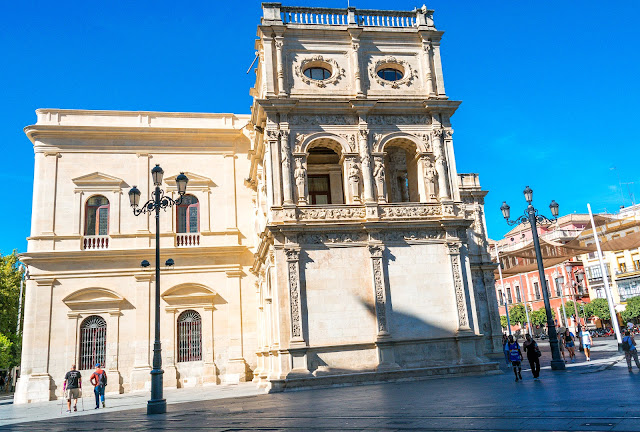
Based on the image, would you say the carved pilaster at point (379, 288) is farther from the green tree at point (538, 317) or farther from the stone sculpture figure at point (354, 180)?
the green tree at point (538, 317)

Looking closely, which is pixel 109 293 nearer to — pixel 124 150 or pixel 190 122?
pixel 124 150

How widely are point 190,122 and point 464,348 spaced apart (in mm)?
18706

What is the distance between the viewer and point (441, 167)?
2206cm

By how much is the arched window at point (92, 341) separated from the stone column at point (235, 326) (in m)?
6.02

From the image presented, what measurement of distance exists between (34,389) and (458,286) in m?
19.5

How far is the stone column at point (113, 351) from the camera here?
80.9 feet

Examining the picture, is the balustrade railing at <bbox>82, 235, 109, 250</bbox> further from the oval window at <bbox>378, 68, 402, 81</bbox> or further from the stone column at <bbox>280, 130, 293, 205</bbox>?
the oval window at <bbox>378, 68, 402, 81</bbox>

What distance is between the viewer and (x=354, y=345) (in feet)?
63.8

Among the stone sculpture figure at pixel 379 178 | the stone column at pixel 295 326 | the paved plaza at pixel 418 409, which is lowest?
the paved plaza at pixel 418 409

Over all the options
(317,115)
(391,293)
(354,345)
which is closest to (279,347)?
(354,345)

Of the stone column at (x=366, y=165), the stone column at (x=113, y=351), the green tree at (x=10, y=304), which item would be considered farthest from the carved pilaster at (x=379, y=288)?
the green tree at (x=10, y=304)

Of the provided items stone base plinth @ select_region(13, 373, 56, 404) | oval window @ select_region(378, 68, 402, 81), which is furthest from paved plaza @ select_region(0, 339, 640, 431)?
oval window @ select_region(378, 68, 402, 81)

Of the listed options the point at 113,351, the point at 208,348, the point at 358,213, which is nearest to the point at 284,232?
the point at 358,213

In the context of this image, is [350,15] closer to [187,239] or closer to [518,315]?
[187,239]
